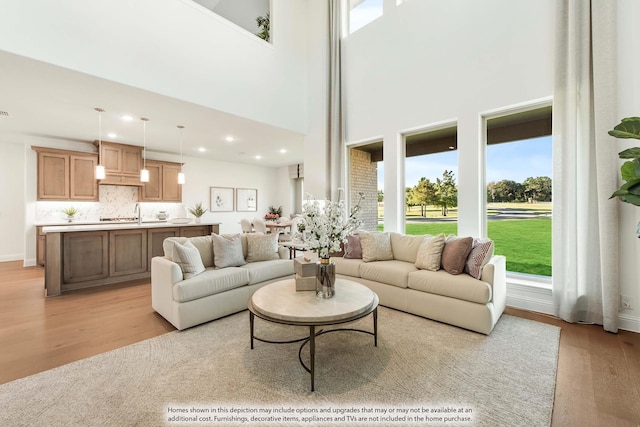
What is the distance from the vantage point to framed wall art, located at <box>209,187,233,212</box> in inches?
328

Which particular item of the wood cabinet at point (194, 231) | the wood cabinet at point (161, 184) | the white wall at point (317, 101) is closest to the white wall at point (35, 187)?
the wood cabinet at point (161, 184)

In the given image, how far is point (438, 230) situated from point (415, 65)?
2579 millimetres

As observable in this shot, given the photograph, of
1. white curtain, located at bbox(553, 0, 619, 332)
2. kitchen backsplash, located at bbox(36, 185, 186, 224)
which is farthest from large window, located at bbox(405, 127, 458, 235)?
kitchen backsplash, located at bbox(36, 185, 186, 224)

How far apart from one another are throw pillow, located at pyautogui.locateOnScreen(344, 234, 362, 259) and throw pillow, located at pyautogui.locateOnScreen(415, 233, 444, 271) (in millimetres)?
876

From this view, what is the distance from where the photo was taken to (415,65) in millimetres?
4242

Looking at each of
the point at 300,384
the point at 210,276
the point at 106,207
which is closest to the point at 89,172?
the point at 106,207

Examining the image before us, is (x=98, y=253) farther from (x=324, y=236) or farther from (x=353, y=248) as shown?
(x=324, y=236)

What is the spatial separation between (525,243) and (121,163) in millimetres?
7882

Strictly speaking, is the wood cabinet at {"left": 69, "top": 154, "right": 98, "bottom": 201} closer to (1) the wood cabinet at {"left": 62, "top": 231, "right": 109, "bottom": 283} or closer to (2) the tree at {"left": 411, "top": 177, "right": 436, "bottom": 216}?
(1) the wood cabinet at {"left": 62, "top": 231, "right": 109, "bottom": 283}

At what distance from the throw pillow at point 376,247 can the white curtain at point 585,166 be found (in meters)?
1.86

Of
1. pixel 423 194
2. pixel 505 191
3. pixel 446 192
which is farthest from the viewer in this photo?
pixel 423 194

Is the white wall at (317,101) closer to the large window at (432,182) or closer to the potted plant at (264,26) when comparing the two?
the potted plant at (264,26)

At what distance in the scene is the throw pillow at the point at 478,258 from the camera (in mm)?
2879

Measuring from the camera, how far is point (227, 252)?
349 centimetres
